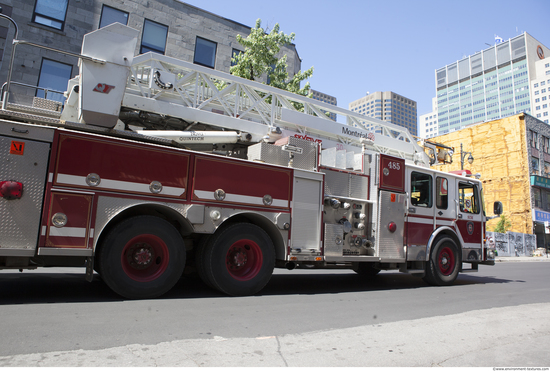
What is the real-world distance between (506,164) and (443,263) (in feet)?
112

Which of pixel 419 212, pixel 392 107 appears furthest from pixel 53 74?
pixel 392 107

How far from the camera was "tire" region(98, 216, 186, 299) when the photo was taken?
16.8 ft

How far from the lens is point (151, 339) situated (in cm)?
361

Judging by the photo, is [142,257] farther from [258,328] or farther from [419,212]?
[419,212]

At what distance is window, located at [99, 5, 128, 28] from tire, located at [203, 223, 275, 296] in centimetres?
1490

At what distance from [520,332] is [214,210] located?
426cm

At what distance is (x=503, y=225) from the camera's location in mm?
33938

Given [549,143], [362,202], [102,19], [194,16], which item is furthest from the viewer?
[549,143]

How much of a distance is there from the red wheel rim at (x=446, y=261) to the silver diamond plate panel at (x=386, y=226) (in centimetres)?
137

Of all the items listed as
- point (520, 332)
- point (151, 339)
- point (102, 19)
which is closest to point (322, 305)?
point (520, 332)

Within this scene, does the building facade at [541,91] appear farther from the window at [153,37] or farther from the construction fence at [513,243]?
the window at [153,37]

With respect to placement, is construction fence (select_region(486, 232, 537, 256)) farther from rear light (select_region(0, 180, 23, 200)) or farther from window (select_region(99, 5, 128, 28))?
rear light (select_region(0, 180, 23, 200))

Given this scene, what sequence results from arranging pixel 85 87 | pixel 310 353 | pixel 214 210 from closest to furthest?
pixel 310 353, pixel 85 87, pixel 214 210

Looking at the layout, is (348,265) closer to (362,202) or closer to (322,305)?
(362,202)
